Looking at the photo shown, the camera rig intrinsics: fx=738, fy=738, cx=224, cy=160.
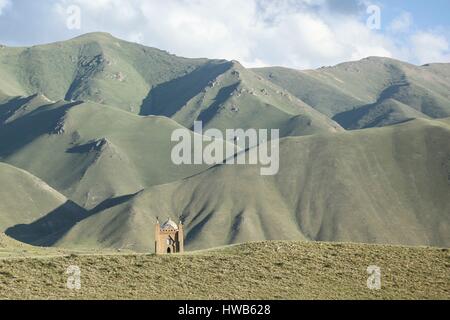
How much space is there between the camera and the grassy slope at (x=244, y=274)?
59469 millimetres

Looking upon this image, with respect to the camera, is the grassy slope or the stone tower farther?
the stone tower

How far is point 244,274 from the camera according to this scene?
65188mm

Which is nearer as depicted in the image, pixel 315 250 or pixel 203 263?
pixel 203 263

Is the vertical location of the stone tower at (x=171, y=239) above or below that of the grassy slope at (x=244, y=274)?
above

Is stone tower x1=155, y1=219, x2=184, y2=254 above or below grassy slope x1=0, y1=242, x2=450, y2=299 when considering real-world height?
above

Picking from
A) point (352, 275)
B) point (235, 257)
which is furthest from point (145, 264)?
point (352, 275)

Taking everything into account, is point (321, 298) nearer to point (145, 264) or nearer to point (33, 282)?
point (145, 264)

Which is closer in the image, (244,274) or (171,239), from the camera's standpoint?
(244,274)

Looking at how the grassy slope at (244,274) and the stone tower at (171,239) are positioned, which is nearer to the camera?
the grassy slope at (244,274)

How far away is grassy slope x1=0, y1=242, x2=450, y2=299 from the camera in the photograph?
5947 cm

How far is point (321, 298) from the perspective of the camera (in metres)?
58.7
